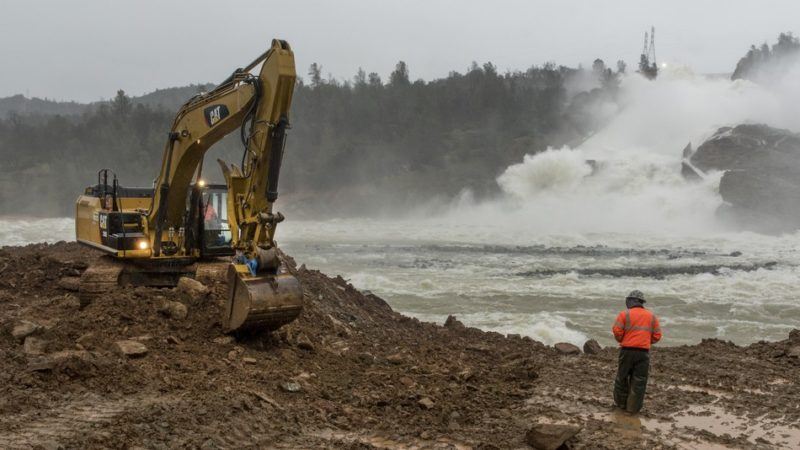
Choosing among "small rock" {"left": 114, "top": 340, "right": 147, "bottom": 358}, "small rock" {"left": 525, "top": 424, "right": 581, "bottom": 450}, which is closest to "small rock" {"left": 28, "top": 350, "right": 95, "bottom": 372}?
"small rock" {"left": 114, "top": 340, "right": 147, "bottom": 358}

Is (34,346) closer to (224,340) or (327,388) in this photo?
(224,340)

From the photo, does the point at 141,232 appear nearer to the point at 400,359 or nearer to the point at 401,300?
the point at 400,359

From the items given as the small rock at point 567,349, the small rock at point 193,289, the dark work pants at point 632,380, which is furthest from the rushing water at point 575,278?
the small rock at point 193,289

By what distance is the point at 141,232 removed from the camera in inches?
424

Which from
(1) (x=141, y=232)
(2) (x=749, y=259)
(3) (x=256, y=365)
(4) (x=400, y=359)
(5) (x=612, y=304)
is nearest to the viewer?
(3) (x=256, y=365)

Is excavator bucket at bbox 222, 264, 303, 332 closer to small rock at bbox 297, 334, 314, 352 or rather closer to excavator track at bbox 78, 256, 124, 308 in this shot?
small rock at bbox 297, 334, 314, 352

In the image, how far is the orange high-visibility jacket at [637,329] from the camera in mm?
7195

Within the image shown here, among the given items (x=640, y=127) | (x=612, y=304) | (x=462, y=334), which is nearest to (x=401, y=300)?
(x=612, y=304)

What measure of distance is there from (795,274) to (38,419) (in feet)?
75.4

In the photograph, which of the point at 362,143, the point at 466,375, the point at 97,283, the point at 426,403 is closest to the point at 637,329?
the point at 466,375

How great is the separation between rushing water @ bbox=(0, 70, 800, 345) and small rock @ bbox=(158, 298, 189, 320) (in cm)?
722

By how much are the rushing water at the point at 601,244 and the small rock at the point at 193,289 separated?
6879 mm

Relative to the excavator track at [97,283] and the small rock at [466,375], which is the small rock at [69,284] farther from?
the small rock at [466,375]

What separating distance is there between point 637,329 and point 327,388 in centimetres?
337
